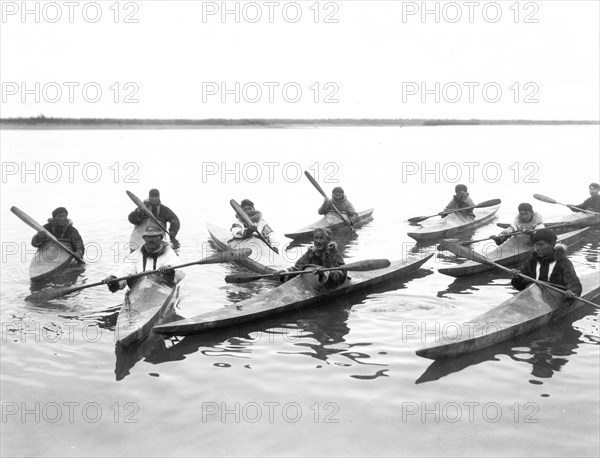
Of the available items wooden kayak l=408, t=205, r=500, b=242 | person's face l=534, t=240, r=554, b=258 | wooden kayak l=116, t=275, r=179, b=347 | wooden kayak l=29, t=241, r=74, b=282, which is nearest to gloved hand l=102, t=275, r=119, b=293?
wooden kayak l=116, t=275, r=179, b=347

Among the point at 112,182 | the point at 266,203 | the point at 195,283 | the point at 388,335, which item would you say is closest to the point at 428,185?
the point at 266,203

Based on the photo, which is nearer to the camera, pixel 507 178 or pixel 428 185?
pixel 428 185

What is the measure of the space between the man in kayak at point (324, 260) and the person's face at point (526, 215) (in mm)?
4687

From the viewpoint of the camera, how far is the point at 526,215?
12.0 meters

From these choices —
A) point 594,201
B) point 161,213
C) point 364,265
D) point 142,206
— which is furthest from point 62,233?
point 594,201

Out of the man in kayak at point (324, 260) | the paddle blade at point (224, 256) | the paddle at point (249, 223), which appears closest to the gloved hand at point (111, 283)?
the paddle blade at point (224, 256)

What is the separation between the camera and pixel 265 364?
23.2 ft

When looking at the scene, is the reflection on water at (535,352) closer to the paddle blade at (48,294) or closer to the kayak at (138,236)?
the paddle blade at (48,294)

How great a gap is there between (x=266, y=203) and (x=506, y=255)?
38.4 feet

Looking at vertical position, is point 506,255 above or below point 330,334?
above

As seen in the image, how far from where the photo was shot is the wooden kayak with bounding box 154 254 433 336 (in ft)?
24.4

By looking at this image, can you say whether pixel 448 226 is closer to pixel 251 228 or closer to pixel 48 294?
pixel 251 228

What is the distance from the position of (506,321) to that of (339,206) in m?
8.74

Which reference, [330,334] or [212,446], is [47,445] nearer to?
[212,446]
